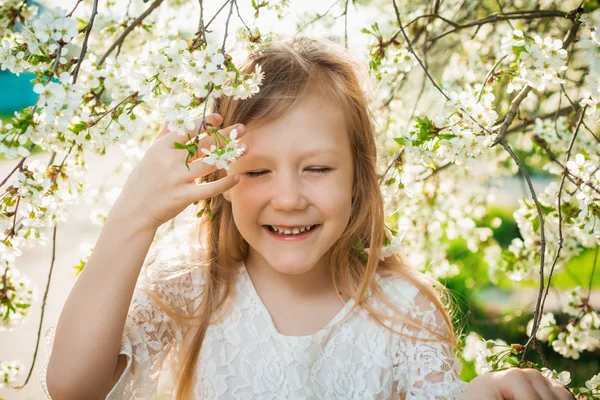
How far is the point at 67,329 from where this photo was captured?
3.97 feet

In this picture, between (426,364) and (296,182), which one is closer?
(296,182)

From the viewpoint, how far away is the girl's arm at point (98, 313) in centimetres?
120

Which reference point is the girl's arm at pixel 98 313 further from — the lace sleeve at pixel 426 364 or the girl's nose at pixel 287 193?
the lace sleeve at pixel 426 364

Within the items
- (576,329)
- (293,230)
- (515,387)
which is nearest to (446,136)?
(293,230)

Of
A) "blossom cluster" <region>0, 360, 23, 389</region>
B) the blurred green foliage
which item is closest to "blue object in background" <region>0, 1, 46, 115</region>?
the blurred green foliage

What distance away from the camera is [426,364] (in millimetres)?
1440

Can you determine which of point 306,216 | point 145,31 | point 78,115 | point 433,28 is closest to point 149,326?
point 306,216

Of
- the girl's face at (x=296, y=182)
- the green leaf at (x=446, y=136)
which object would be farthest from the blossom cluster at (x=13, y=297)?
the green leaf at (x=446, y=136)

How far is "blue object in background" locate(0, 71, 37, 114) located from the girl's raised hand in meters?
12.2

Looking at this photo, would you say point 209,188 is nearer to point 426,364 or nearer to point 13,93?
point 426,364

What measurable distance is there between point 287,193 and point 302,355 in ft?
1.46

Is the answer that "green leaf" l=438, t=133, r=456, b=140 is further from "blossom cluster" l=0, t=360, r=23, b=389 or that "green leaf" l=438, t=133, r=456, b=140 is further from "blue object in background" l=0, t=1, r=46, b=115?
Result: "blue object in background" l=0, t=1, r=46, b=115

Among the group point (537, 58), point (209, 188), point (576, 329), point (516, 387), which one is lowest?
point (516, 387)

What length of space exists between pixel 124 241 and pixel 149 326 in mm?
285
